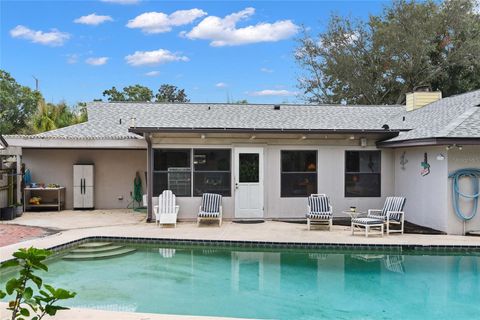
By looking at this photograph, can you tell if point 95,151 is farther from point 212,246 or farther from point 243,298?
point 243,298

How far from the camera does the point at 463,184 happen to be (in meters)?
10.1

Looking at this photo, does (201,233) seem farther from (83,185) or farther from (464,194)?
(83,185)

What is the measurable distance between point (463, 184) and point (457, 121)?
1508mm

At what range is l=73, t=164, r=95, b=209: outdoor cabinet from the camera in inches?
572

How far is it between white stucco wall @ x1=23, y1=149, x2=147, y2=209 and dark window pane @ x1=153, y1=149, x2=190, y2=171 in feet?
11.0

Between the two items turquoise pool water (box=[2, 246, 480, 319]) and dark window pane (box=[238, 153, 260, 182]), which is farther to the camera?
dark window pane (box=[238, 153, 260, 182])

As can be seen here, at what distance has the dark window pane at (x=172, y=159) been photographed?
39.9ft

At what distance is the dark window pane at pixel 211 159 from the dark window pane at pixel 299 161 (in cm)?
162

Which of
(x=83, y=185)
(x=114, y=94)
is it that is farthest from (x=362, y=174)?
(x=114, y=94)

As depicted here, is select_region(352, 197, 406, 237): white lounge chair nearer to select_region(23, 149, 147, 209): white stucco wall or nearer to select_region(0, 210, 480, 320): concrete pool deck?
select_region(0, 210, 480, 320): concrete pool deck

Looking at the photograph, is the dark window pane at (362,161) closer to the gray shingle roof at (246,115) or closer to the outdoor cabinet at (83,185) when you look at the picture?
the gray shingle roof at (246,115)

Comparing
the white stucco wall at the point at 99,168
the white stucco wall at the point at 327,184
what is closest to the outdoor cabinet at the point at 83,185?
the white stucco wall at the point at 99,168

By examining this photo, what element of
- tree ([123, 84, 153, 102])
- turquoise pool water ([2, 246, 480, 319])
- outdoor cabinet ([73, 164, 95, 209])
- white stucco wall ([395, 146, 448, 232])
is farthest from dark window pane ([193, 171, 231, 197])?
tree ([123, 84, 153, 102])

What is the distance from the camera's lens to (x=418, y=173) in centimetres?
1127
